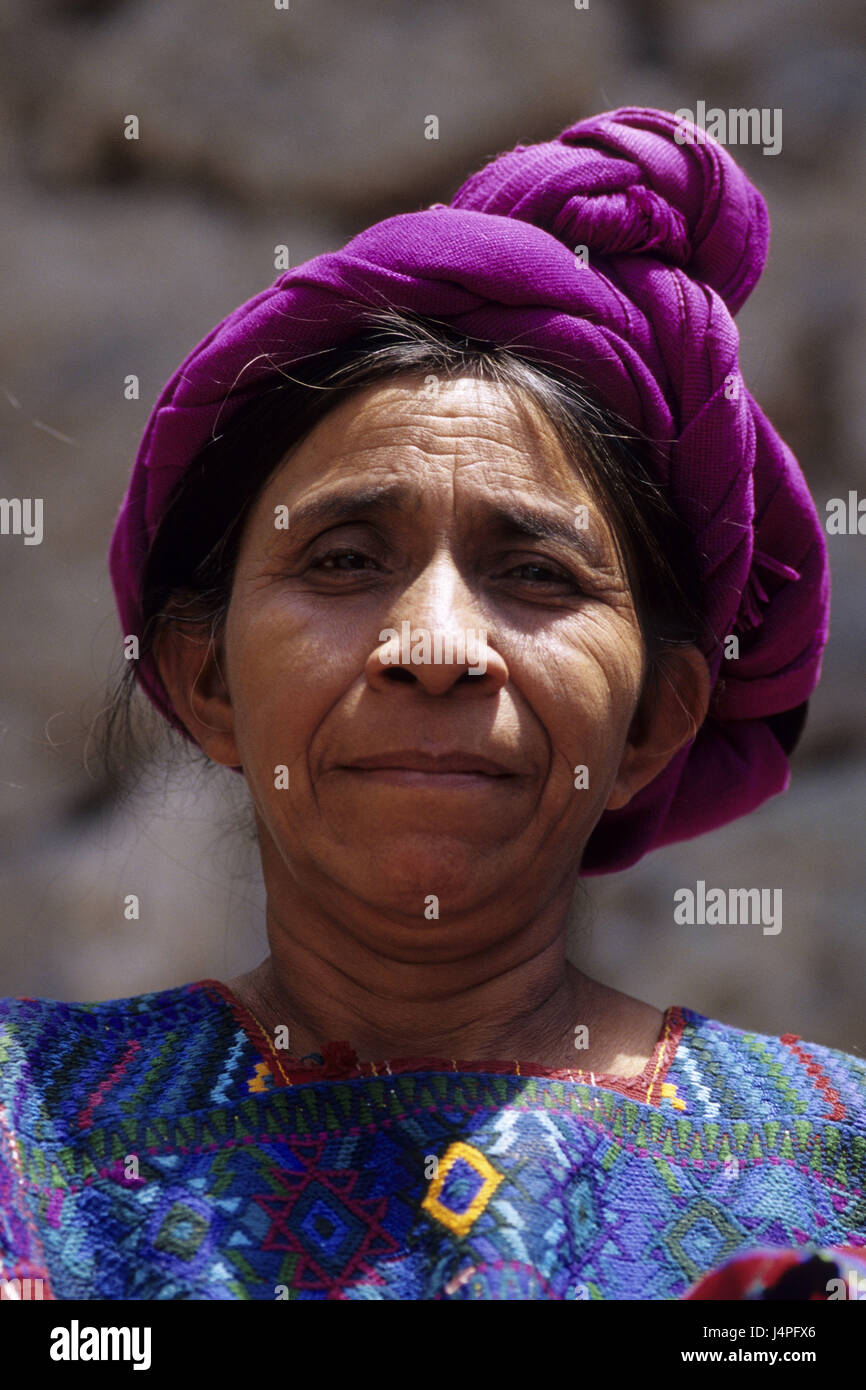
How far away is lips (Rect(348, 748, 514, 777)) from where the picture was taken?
1.67 metres

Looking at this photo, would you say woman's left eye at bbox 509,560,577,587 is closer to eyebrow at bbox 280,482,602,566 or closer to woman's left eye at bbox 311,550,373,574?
eyebrow at bbox 280,482,602,566

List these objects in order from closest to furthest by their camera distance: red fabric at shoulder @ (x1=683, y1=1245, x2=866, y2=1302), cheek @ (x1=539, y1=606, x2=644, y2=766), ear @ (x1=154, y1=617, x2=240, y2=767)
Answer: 1. red fabric at shoulder @ (x1=683, y1=1245, x2=866, y2=1302)
2. cheek @ (x1=539, y1=606, x2=644, y2=766)
3. ear @ (x1=154, y1=617, x2=240, y2=767)

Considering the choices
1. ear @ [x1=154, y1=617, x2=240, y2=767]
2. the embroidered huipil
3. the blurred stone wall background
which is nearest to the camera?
the embroidered huipil

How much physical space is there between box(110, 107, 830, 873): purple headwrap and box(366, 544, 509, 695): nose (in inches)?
15.7

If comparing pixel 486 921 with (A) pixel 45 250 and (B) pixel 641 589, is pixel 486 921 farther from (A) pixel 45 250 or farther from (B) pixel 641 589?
(A) pixel 45 250

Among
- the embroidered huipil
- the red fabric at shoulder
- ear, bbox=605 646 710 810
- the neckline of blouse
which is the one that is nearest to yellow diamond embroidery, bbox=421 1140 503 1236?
the embroidered huipil

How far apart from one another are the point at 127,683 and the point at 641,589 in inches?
34.8

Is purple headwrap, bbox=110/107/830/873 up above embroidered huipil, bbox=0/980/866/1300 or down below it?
above

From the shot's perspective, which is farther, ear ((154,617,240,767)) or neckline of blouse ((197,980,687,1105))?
ear ((154,617,240,767))

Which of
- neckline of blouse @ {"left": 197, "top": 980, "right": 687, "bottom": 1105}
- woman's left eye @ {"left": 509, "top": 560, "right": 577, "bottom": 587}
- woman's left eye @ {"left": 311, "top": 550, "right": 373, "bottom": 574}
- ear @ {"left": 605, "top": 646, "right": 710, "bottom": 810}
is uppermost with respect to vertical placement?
woman's left eye @ {"left": 311, "top": 550, "right": 373, "bottom": 574}

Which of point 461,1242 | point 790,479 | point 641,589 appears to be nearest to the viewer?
point 461,1242

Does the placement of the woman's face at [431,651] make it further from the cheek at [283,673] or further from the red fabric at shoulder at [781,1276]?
the red fabric at shoulder at [781,1276]

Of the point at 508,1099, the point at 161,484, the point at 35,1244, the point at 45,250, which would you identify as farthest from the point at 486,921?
the point at 45,250

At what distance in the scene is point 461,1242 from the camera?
1.50 meters
